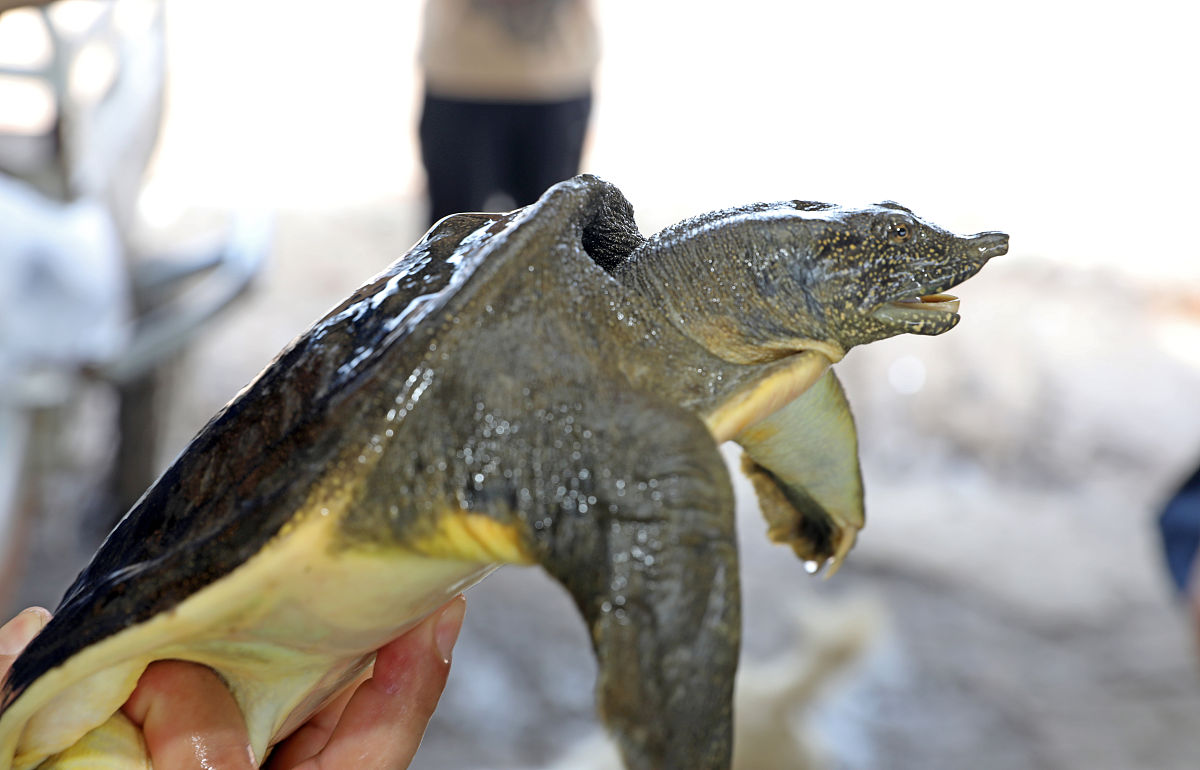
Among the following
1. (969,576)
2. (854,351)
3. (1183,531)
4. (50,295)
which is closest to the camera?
(1183,531)

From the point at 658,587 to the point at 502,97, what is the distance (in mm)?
2381

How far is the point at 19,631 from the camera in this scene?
39.5 inches

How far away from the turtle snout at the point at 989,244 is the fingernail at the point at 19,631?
0.93 m

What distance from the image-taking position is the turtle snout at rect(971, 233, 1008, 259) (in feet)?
2.67

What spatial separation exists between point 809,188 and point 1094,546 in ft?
8.14

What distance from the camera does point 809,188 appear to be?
509 centimetres

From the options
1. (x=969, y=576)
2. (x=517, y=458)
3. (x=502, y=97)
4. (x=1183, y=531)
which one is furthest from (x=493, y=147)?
(x=517, y=458)

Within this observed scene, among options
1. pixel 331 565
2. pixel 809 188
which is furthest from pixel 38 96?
pixel 331 565

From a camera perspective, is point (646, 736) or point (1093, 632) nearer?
point (646, 736)

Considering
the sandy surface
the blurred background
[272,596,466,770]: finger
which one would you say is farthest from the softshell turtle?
the sandy surface

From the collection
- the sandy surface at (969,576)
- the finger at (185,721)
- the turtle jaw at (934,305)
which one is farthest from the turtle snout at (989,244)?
the sandy surface at (969,576)

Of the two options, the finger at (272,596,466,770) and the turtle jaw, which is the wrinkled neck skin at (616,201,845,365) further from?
the finger at (272,596,466,770)

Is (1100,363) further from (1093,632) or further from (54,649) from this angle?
(54,649)

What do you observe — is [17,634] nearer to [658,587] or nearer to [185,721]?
[185,721]
